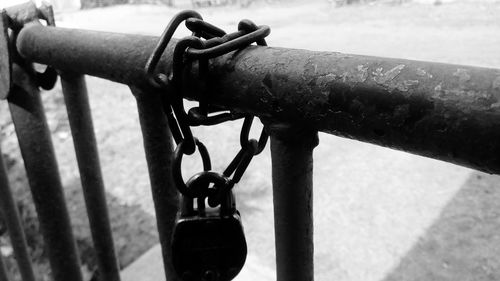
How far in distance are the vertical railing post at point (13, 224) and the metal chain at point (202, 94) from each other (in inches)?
37.3

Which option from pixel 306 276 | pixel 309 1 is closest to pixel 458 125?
pixel 306 276

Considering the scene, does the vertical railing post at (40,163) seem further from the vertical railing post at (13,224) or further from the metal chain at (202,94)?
the metal chain at (202,94)

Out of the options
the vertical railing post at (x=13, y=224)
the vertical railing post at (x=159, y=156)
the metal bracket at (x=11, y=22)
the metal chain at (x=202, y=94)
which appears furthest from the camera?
the vertical railing post at (x=13, y=224)

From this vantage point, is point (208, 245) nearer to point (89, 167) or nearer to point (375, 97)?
point (375, 97)

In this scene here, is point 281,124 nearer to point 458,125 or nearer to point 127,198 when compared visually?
point 458,125

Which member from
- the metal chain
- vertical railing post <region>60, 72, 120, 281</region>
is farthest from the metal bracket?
the metal chain

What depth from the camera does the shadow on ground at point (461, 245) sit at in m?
2.57

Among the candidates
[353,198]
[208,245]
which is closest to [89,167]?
[208,245]

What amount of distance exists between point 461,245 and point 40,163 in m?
2.41

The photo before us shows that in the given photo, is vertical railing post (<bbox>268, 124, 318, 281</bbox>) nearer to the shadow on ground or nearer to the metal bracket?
the metal bracket

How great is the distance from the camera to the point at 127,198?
337 centimetres

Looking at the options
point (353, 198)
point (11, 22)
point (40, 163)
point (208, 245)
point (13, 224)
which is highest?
point (11, 22)

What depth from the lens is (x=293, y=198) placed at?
61cm

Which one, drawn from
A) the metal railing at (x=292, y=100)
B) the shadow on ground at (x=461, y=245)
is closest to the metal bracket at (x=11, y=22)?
the metal railing at (x=292, y=100)
